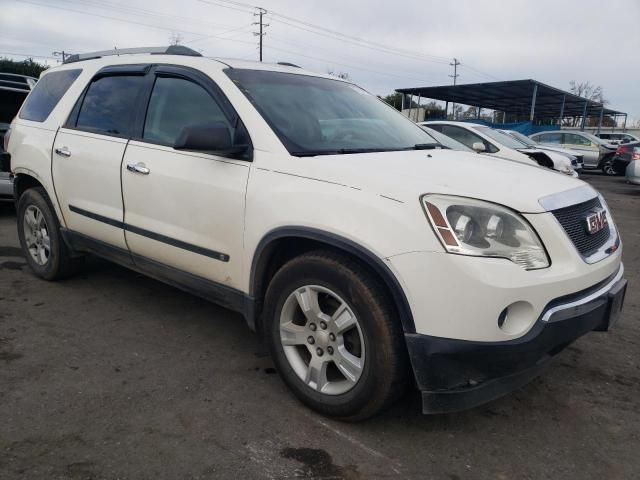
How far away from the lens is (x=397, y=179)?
2445 millimetres

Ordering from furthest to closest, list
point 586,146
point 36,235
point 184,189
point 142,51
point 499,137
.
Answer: point 586,146 → point 499,137 → point 36,235 → point 142,51 → point 184,189

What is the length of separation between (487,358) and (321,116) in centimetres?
179

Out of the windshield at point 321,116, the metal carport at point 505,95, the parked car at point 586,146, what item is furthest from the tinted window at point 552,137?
the windshield at point 321,116

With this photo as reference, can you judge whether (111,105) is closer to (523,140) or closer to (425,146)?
(425,146)

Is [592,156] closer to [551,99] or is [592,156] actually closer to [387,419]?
[551,99]

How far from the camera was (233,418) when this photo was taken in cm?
273

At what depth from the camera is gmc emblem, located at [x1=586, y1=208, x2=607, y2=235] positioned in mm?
2658

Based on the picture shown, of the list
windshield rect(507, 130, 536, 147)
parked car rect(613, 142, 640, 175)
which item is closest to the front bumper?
windshield rect(507, 130, 536, 147)

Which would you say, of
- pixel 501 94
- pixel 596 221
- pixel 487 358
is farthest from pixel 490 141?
pixel 501 94

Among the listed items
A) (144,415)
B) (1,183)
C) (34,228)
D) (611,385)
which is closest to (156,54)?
(34,228)

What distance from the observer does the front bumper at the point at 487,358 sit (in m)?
2.24

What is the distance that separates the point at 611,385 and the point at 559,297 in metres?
1.24

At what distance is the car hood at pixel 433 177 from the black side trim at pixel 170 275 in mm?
858

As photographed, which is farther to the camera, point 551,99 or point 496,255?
point 551,99
